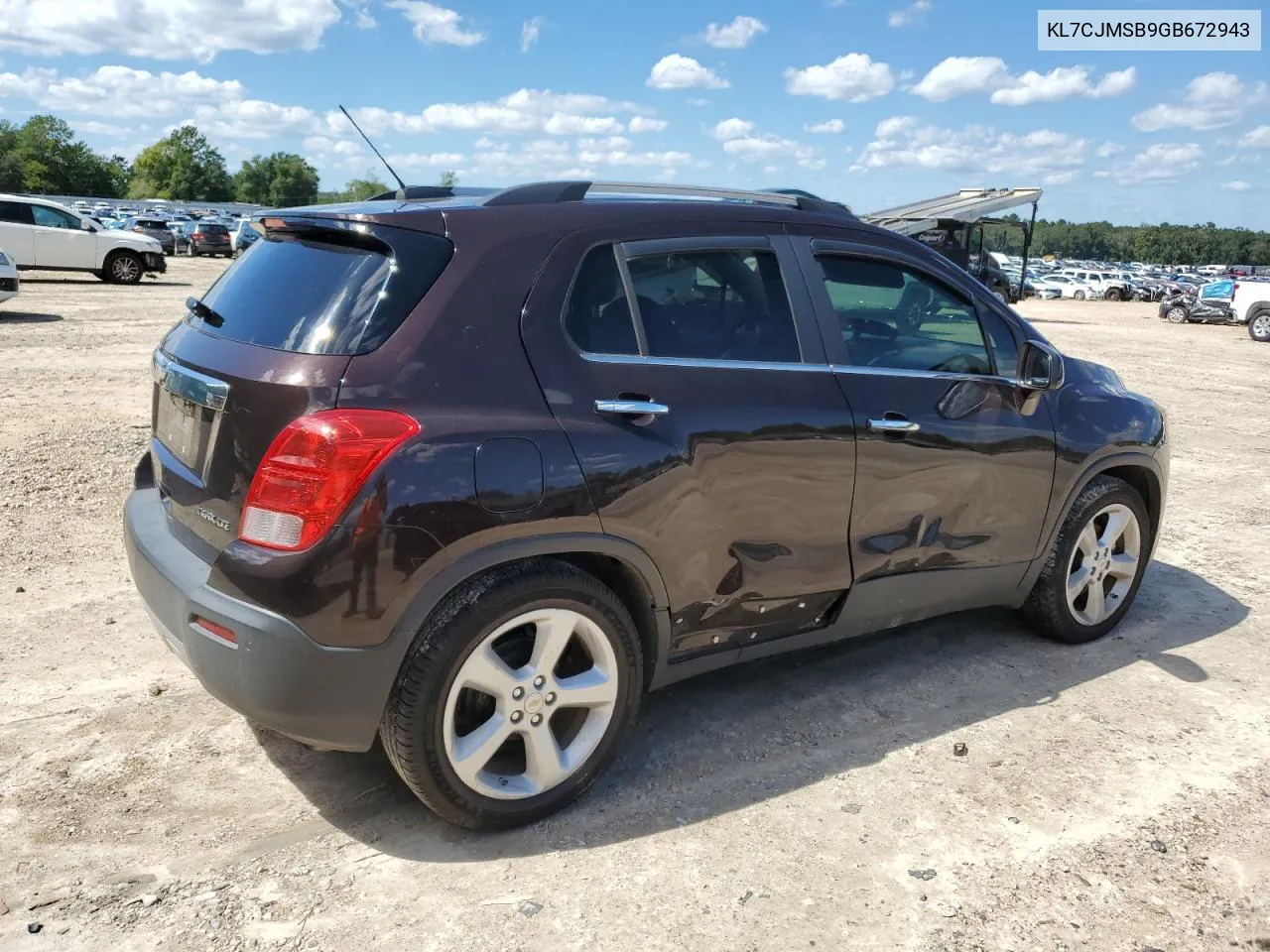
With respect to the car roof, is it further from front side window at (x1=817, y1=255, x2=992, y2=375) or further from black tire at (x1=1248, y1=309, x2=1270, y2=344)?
black tire at (x1=1248, y1=309, x2=1270, y2=344)

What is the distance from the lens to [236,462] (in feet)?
8.97

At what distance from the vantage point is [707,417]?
3.14m

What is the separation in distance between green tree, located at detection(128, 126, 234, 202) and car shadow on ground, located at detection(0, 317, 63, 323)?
136 m

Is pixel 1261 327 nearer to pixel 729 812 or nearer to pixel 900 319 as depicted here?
pixel 900 319

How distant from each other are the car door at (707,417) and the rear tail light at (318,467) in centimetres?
49

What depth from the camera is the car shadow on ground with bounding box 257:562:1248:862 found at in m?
3.05

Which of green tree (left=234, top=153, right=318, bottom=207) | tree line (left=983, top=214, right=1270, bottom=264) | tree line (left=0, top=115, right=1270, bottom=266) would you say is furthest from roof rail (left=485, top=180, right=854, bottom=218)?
tree line (left=983, top=214, right=1270, bottom=264)

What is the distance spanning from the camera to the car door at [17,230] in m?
21.4

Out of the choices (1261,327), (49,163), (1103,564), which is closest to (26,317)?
(1103,564)

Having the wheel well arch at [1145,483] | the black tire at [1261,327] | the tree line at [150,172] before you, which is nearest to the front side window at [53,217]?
the wheel well arch at [1145,483]

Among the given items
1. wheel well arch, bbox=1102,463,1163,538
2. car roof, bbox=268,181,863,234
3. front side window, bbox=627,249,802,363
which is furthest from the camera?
wheel well arch, bbox=1102,463,1163,538

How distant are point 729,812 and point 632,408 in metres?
1.30

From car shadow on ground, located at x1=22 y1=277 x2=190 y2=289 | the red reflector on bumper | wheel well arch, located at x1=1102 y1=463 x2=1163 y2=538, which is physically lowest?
car shadow on ground, located at x1=22 y1=277 x2=190 y2=289

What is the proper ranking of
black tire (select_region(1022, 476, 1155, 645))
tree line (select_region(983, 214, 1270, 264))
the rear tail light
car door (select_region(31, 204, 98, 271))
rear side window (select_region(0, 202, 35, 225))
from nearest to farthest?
the rear tail light < black tire (select_region(1022, 476, 1155, 645)) < rear side window (select_region(0, 202, 35, 225)) < car door (select_region(31, 204, 98, 271)) < tree line (select_region(983, 214, 1270, 264))
